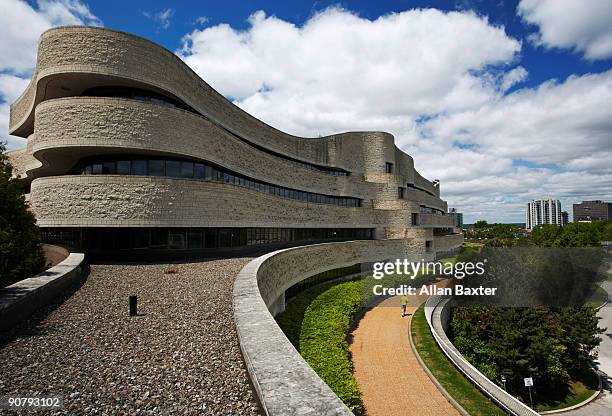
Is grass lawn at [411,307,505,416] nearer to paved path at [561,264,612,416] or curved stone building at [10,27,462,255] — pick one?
paved path at [561,264,612,416]

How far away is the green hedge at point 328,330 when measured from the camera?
512 inches

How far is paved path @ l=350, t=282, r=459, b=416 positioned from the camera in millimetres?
14219

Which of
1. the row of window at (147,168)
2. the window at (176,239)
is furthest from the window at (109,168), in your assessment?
the window at (176,239)

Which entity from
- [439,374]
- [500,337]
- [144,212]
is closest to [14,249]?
[144,212]

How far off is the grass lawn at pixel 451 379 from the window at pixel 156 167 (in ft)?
65.8

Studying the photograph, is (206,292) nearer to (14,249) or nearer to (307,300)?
(14,249)

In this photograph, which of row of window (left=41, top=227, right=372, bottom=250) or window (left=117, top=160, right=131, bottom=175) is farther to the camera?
window (left=117, top=160, right=131, bottom=175)

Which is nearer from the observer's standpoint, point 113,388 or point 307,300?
point 113,388

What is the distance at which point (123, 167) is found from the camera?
65.3 feet

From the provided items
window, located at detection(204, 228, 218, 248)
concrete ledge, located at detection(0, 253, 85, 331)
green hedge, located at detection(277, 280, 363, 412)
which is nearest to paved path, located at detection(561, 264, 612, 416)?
green hedge, located at detection(277, 280, 363, 412)

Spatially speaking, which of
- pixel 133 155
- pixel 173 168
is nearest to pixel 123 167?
pixel 133 155

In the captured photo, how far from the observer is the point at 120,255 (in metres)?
19.0

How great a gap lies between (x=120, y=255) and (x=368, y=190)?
106 feet

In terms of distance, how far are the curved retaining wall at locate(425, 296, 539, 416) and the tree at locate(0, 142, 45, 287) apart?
21498 millimetres
